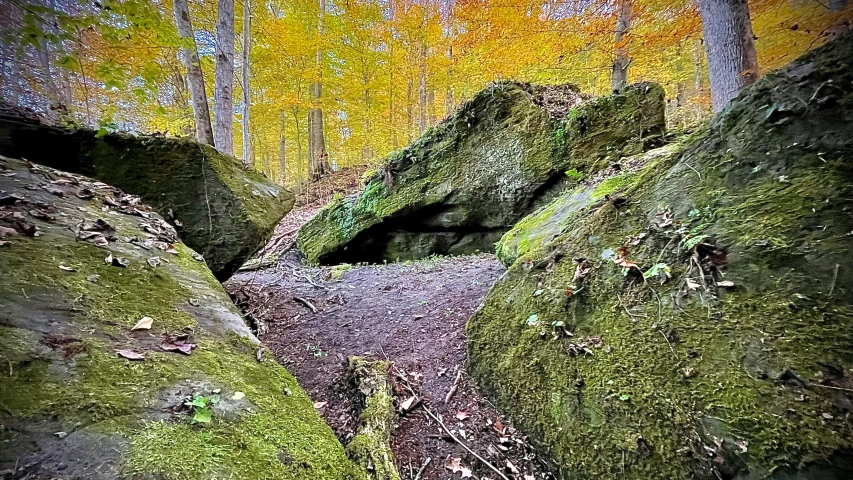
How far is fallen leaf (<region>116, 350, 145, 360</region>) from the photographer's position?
5.86 feet

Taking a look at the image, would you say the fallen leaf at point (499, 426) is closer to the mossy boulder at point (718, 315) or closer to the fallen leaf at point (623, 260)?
the mossy boulder at point (718, 315)

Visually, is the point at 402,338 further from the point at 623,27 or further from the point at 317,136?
the point at 317,136

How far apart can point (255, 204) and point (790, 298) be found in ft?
17.1

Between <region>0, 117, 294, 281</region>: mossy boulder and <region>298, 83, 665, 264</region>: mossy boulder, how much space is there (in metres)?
3.65

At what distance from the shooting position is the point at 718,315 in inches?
84.0

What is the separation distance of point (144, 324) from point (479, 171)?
21.6 ft

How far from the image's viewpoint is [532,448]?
2666 mm

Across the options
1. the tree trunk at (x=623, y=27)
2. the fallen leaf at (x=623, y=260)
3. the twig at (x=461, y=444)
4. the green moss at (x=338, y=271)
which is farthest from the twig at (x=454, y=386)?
the tree trunk at (x=623, y=27)

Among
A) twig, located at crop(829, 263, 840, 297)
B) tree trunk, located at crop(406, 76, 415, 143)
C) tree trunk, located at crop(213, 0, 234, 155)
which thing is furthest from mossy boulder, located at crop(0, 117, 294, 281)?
tree trunk, located at crop(406, 76, 415, 143)

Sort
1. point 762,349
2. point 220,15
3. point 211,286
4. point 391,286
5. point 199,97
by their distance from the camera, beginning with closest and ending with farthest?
point 762,349 → point 211,286 → point 391,286 → point 199,97 → point 220,15

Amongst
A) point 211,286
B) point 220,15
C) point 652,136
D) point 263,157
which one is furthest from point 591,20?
point 263,157

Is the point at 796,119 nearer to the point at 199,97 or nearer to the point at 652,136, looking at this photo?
the point at 652,136

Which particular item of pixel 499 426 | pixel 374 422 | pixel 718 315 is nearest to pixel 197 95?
pixel 374 422

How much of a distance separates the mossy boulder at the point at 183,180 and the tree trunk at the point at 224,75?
341cm
